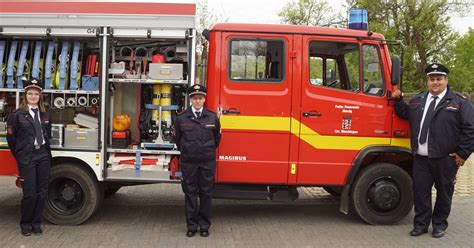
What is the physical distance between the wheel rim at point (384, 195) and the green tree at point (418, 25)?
68.7 ft

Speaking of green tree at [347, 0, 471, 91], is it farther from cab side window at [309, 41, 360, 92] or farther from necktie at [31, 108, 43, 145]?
necktie at [31, 108, 43, 145]

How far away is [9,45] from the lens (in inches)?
239

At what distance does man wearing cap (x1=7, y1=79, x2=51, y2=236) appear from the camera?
5.50 m

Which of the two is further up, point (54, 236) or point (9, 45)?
point (9, 45)

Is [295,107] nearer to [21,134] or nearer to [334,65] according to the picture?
[334,65]

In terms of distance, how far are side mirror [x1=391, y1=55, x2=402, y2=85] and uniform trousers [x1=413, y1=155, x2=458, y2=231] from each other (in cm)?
93

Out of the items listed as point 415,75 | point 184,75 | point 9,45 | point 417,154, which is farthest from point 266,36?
point 415,75

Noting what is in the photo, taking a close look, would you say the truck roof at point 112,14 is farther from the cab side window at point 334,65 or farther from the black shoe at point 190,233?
the black shoe at point 190,233

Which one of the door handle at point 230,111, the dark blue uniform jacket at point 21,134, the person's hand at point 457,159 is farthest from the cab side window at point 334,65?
the dark blue uniform jacket at point 21,134

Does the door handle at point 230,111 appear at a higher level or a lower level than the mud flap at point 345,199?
higher

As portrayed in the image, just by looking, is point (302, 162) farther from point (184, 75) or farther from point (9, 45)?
point (9, 45)

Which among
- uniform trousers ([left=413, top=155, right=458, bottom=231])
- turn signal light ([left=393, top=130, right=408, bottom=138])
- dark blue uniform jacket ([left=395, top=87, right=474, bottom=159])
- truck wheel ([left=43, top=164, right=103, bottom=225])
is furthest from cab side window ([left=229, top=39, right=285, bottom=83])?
truck wheel ([left=43, top=164, right=103, bottom=225])

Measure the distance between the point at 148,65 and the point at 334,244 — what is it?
3.01m

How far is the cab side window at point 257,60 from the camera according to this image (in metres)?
5.90
